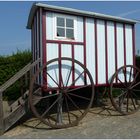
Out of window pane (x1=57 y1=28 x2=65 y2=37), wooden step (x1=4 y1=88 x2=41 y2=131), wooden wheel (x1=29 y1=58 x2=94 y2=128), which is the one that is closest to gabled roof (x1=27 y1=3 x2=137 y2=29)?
window pane (x1=57 y1=28 x2=65 y2=37)

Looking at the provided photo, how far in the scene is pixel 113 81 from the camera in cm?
950

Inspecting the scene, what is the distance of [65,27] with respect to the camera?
853 cm

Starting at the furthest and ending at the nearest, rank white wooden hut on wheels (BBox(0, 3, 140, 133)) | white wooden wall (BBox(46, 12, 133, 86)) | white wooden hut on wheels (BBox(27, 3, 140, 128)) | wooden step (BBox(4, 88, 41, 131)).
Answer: white wooden wall (BBox(46, 12, 133, 86)) → white wooden hut on wheels (BBox(27, 3, 140, 128)) → white wooden hut on wheels (BBox(0, 3, 140, 133)) → wooden step (BBox(4, 88, 41, 131))

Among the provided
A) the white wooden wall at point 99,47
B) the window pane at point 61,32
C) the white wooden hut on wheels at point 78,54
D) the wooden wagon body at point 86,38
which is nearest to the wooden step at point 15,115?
the white wooden hut on wheels at point 78,54

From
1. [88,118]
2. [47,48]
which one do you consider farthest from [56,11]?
[88,118]

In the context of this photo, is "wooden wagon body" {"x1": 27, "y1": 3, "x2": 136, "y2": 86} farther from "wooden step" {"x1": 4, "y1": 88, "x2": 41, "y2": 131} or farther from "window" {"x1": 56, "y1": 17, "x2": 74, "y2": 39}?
"wooden step" {"x1": 4, "y1": 88, "x2": 41, "y2": 131}

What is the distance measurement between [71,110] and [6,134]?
3346 millimetres

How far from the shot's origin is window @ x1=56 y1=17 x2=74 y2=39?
8.44 metres

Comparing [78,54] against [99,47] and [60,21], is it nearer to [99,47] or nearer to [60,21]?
[99,47]

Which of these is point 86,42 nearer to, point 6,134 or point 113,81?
point 113,81

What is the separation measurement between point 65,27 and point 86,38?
0.87 metres

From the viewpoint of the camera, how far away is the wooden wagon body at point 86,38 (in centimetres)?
824

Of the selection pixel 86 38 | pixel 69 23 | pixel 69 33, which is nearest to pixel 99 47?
pixel 86 38

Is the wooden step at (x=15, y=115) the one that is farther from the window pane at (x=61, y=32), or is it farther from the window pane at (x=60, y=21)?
the window pane at (x=60, y=21)
